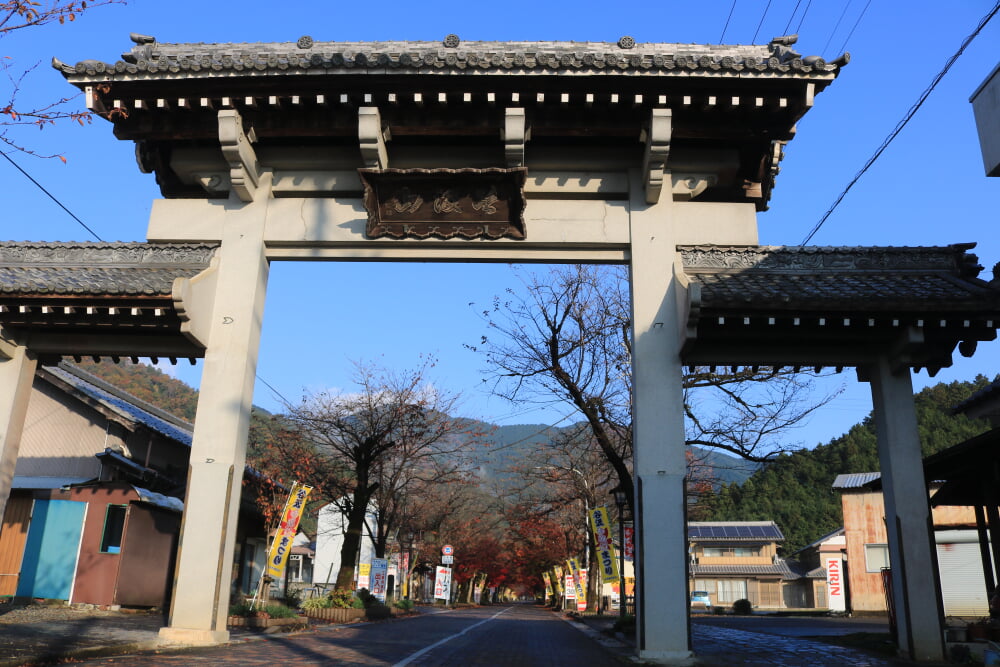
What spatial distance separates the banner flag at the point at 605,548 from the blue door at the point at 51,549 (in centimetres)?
1396

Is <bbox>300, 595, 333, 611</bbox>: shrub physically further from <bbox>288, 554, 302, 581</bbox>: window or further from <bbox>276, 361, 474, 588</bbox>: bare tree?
<bbox>288, 554, 302, 581</bbox>: window

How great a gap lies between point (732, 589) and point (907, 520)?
52670 millimetres

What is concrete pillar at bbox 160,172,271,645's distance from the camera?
32.9 ft

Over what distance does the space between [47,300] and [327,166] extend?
4.70 metres

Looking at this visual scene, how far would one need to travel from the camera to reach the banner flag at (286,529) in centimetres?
1716

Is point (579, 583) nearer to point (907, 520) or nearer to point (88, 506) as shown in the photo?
point (88, 506)

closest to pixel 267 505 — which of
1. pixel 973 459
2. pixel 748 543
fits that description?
pixel 973 459

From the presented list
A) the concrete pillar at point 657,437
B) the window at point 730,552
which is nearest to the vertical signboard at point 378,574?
the concrete pillar at point 657,437

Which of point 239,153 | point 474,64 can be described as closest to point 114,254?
point 239,153

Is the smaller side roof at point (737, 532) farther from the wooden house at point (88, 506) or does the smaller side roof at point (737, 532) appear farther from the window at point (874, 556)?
the wooden house at point (88, 506)

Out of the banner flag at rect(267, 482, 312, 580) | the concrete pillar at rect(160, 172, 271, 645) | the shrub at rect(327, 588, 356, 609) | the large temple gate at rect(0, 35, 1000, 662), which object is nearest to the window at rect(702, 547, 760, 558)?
the shrub at rect(327, 588, 356, 609)

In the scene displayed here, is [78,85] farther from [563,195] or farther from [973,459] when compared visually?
[973,459]

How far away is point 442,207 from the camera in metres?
11.5

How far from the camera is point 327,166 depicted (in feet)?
39.8
